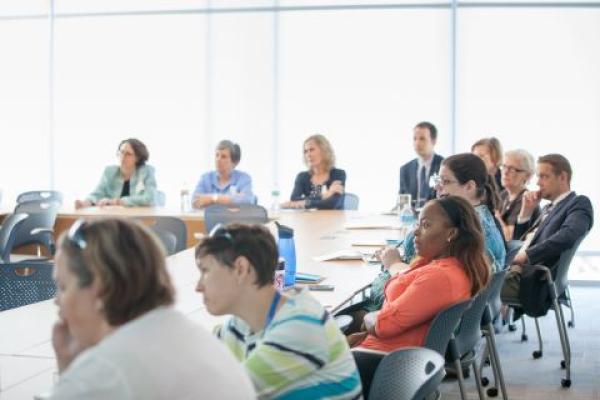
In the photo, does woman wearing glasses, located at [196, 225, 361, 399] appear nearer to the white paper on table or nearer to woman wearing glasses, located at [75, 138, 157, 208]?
the white paper on table

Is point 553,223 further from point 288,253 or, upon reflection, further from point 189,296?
point 189,296

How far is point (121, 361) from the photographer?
1676 millimetres

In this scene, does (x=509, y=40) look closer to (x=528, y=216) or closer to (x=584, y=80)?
(x=584, y=80)

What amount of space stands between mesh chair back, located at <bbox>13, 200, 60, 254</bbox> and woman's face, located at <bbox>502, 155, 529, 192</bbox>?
334 cm

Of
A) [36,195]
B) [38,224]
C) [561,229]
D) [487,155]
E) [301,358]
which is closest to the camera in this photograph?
[301,358]

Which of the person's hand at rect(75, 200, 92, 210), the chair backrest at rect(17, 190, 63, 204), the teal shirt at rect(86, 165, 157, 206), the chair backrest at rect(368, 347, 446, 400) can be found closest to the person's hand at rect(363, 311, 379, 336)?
the chair backrest at rect(368, 347, 446, 400)

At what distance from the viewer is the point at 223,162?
819 centimetres

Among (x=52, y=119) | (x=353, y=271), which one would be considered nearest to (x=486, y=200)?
(x=353, y=271)

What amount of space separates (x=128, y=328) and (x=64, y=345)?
1.08ft

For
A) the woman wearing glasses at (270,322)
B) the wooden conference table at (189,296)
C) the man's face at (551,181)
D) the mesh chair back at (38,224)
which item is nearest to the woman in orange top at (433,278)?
the wooden conference table at (189,296)

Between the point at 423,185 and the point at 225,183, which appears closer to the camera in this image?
the point at 423,185

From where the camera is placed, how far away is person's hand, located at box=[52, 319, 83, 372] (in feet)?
6.56

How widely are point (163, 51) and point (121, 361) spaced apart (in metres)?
8.67

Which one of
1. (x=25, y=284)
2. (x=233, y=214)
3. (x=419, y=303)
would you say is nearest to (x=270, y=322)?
(x=419, y=303)
